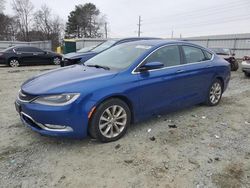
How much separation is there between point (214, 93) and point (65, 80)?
3.60 meters

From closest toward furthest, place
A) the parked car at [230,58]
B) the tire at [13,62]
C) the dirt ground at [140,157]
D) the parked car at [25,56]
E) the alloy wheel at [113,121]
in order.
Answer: the dirt ground at [140,157] → the alloy wheel at [113,121] → the parked car at [230,58] → the parked car at [25,56] → the tire at [13,62]

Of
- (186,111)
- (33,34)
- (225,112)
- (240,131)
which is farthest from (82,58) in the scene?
(33,34)

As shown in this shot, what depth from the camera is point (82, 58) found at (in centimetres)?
882

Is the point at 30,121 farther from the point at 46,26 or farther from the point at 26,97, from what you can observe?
the point at 46,26

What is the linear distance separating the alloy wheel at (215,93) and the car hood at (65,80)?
2.79 meters

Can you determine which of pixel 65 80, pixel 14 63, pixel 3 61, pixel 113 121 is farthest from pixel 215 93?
pixel 3 61

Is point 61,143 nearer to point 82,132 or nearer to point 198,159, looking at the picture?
point 82,132

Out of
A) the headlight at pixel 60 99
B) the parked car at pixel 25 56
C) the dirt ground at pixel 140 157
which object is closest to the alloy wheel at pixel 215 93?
the dirt ground at pixel 140 157

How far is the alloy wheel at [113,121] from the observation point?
3.48 m

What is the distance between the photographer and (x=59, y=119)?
3.12 m

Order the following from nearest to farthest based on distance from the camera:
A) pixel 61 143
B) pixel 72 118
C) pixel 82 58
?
pixel 72 118
pixel 61 143
pixel 82 58

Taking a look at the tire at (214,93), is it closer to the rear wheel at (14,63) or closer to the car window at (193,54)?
the car window at (193,54)

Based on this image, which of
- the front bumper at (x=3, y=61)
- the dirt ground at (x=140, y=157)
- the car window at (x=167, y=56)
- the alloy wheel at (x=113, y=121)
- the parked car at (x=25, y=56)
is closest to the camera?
the dirt ground at (x=140, y=157)

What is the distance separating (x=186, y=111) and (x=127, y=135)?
1.86 m
